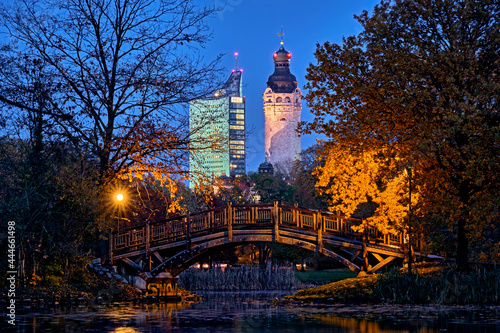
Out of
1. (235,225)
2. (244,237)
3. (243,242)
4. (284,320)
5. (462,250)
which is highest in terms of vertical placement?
(235,225)

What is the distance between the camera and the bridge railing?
96.5 ft

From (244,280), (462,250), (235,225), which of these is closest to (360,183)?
(235,225)

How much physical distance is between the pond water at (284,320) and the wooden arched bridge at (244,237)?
29.3 ft

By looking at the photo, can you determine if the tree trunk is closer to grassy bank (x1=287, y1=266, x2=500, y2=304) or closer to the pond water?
grassy bank (x1=287, y1=266, x2=500, y2=304)

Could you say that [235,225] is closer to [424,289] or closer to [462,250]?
[462,250]

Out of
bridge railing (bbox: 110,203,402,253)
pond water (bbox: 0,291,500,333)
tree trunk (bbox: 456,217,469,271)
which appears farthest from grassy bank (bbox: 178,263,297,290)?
pond water (bbox: 0,291,500,333)

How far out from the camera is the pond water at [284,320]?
44.3 feet

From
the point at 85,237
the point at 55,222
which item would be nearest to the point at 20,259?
the point at 55,222

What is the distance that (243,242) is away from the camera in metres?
30.0

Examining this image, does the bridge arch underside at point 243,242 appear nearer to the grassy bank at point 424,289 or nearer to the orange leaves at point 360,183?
the orange leaves at point 360,183

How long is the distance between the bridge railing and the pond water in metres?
9.36

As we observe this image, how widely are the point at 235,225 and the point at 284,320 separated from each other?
45.2ft

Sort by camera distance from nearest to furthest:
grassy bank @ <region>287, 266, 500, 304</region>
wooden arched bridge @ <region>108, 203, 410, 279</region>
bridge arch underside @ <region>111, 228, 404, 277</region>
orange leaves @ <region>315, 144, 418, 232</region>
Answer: grassy bank @ <region>287, 266, 500, 304</region>
orange leaves @ <region>315, 144, 418, 232</region>
bridge arch underside @ <region>111, 228, 404, 277</region>
wooden arched bridge @ <region>108, 203, 410, 279</region>

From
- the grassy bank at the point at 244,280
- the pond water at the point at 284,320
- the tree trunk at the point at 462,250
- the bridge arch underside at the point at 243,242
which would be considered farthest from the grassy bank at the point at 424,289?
the grassy bank at the point at 244,280
